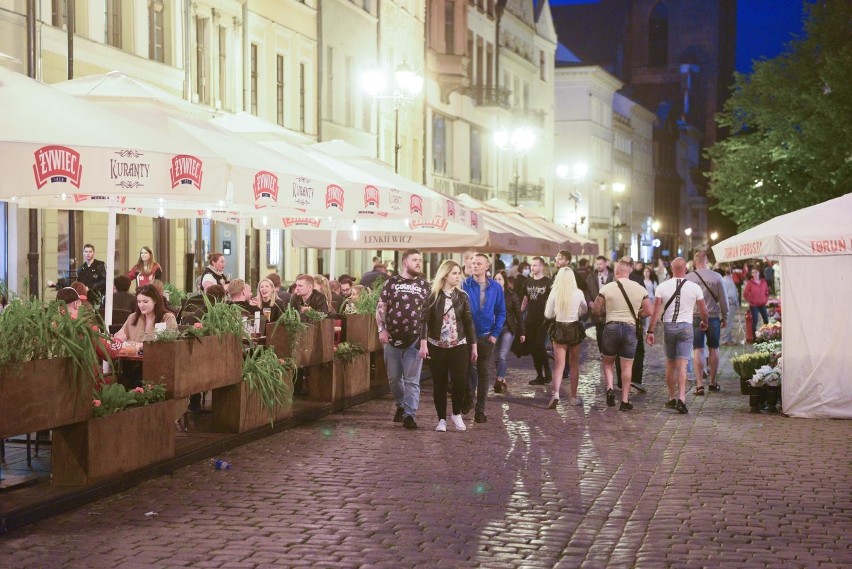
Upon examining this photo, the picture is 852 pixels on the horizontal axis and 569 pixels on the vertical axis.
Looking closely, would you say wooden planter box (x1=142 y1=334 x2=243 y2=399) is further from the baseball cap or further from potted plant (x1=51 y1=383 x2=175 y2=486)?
the baseball cap

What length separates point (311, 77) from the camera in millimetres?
37688

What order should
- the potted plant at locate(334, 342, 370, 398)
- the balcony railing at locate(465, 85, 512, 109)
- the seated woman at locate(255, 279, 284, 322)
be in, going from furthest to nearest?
the balcony railing at locate(465, 85, 512, 109), the potted plant at locate(334, 342, 370, 398), the seated woman at locate(255, 279, 284, 322)

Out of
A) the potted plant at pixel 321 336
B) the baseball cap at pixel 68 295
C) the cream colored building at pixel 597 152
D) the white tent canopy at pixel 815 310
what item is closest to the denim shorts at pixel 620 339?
the white tent canopy at pixel 815 310

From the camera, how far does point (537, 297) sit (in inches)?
834

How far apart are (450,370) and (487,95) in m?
43.6

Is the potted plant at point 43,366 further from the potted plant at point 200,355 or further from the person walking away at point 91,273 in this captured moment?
the person walking away at point 91,273

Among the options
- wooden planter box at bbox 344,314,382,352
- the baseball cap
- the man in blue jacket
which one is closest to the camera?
the baseball cap

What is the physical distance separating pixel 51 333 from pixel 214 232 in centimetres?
2173

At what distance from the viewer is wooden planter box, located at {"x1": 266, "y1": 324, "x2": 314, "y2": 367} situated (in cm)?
1465

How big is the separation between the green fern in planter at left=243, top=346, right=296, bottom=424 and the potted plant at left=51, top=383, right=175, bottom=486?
2.01 m

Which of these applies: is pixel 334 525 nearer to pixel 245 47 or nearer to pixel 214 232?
pixel 214 232

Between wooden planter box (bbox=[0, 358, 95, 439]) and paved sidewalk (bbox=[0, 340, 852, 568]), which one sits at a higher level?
wooden planter box (bbox=[0, 358, 95, 439])

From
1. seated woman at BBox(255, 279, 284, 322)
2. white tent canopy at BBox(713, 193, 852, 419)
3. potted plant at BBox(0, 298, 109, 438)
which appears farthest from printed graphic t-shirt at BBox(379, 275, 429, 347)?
potted plant at BBox(0, 298, 109, 438)

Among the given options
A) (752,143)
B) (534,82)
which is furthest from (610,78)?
(752,143)
